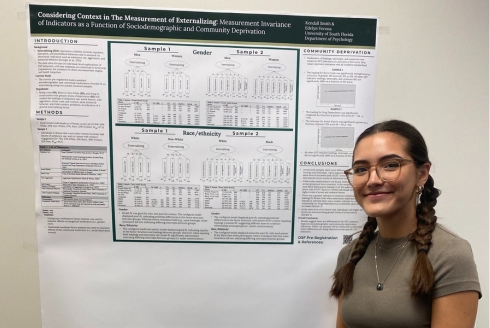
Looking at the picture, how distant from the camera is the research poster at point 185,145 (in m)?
1.16

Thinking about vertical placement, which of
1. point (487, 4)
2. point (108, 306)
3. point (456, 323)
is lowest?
point (108, 306)

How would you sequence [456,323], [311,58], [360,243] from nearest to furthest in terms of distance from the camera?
[456,323] → [360,243] → [311,58]

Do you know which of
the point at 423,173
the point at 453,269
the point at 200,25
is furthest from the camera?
the point at 200,25

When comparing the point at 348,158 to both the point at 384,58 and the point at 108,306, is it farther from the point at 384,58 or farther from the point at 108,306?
the point at 108,306

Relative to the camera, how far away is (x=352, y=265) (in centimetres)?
103

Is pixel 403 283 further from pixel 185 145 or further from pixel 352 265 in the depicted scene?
pixel 185 145

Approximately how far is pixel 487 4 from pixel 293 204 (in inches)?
41.7

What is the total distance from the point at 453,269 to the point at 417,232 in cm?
12

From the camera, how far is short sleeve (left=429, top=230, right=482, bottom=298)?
83cm

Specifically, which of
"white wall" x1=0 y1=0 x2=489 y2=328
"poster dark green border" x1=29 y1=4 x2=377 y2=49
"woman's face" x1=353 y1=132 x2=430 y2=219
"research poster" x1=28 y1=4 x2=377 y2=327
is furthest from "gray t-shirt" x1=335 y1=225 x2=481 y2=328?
"poster dark green border" x1=29 y1=4 x2=377 y2=49

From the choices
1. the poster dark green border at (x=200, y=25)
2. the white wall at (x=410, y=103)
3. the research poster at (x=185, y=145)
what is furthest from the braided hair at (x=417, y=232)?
the poster dark green border at (x=200, y=25)

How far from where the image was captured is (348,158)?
3.98 ft

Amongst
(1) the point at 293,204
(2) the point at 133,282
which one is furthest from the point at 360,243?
(2) the point at 133,282

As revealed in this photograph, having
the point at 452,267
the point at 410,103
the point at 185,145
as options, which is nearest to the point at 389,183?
the point at 452,267
